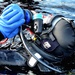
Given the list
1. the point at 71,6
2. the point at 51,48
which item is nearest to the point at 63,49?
the point at 51,48

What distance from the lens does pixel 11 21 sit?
3.78m

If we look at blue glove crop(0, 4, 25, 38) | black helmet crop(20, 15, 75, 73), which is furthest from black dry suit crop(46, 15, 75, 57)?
blue glove crop(0, 4, 25, 38)

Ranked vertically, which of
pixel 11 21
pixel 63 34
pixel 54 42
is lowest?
pixel 54 42

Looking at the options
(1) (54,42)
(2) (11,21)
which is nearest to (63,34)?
(1) (54,42)

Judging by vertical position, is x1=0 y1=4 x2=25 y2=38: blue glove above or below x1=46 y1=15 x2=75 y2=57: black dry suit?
above

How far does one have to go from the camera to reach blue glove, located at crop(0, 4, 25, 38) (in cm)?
378

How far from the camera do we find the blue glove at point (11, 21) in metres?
3.78

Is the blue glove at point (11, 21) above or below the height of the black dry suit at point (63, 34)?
above

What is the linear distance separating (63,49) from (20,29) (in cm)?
83

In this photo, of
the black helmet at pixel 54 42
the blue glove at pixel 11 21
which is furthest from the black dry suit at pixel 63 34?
the blue glove at pixel 11 21

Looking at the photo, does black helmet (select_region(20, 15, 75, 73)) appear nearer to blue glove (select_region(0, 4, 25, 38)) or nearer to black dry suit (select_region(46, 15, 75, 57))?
black dry suit (select_region(46, 15, 75, 57))

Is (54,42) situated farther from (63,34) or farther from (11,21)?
(11,21)

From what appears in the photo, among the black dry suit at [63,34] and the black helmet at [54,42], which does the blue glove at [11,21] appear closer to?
the black helmet at [54,42]

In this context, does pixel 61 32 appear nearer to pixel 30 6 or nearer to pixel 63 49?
pixel 63 49
